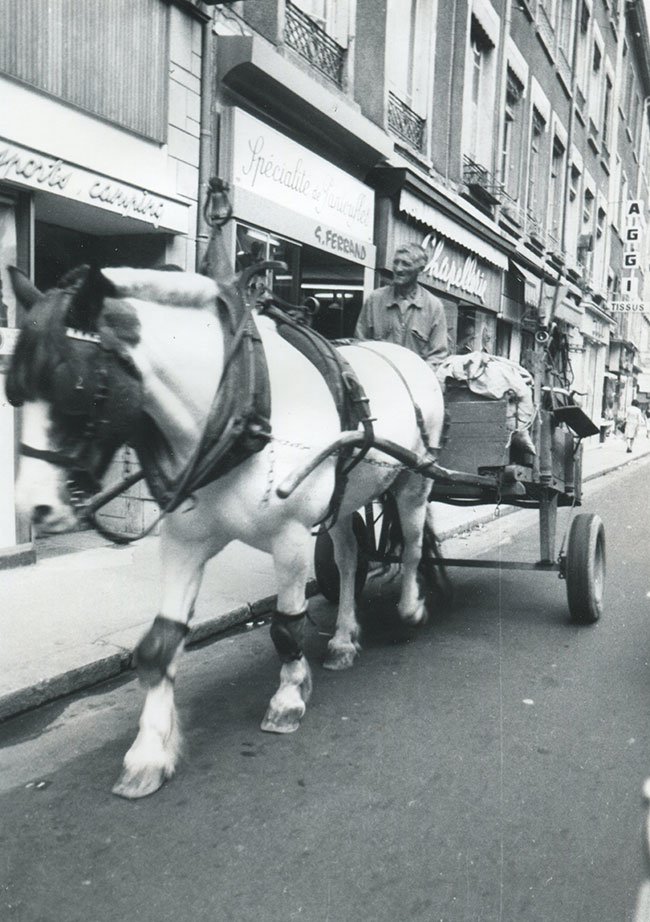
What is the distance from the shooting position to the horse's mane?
284 centimetres

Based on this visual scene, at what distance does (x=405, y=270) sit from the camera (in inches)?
207

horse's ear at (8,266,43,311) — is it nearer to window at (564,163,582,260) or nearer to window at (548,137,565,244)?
window at (548,137,565,244)

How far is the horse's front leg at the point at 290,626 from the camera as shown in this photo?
3400 mm

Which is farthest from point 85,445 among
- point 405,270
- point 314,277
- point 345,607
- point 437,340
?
point 314,277

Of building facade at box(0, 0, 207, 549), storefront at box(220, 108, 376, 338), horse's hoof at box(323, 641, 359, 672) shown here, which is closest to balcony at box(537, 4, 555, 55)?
storefront at box(220, 108, 376, 338)

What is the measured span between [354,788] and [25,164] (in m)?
4.79

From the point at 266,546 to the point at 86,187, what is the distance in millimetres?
4162

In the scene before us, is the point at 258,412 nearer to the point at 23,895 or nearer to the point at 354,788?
the point at 354,788

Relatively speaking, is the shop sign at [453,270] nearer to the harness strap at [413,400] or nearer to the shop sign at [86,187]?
the shop sign at [86,187]

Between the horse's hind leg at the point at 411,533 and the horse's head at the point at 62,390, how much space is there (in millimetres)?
2633

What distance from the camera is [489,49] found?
15961 millimetres

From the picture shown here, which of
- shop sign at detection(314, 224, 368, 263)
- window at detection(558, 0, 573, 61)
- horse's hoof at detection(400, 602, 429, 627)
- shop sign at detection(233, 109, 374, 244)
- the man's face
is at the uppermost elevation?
window at detection(558, 0, 573, 61)

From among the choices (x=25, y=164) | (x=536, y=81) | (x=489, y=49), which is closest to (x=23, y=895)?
(x=25, y=164)

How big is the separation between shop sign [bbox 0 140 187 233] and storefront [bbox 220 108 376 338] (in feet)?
2.75
